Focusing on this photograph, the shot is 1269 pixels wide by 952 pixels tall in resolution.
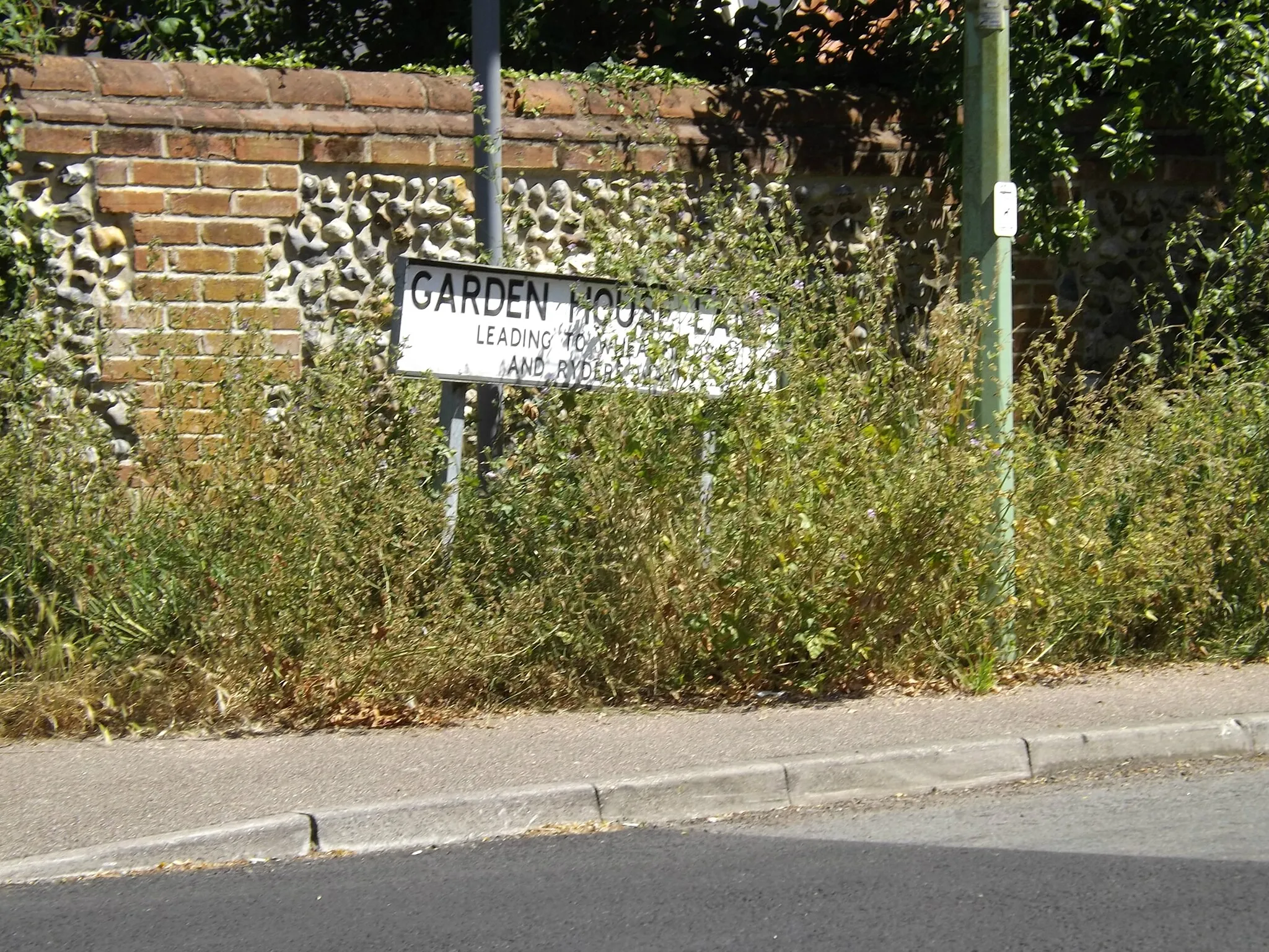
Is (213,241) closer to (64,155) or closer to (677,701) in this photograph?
(64,155)

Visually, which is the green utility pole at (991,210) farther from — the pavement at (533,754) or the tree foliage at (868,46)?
the tree foliage at (868,46)

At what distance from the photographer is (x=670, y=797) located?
5.13 m

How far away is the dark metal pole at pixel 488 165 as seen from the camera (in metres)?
6.43

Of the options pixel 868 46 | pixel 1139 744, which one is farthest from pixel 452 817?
pixel 868 46

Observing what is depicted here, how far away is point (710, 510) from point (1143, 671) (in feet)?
7.18

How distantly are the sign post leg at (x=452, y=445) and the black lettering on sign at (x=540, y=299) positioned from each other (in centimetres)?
46

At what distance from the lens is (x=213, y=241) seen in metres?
7.00

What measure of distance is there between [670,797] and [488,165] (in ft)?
9.94

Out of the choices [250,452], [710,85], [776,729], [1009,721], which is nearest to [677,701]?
[776,729]

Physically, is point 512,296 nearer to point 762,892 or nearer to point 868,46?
point 762,892

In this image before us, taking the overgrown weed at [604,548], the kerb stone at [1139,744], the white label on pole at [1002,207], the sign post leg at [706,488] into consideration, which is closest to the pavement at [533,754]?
the kerb stone at [1139,744]

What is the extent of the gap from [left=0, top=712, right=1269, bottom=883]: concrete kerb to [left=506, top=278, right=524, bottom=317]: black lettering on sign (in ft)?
7.48

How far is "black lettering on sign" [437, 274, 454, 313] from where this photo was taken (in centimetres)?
630

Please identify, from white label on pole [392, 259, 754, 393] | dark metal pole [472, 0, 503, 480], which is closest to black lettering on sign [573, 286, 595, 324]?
white label on pole [392, 259, 754, 393]
